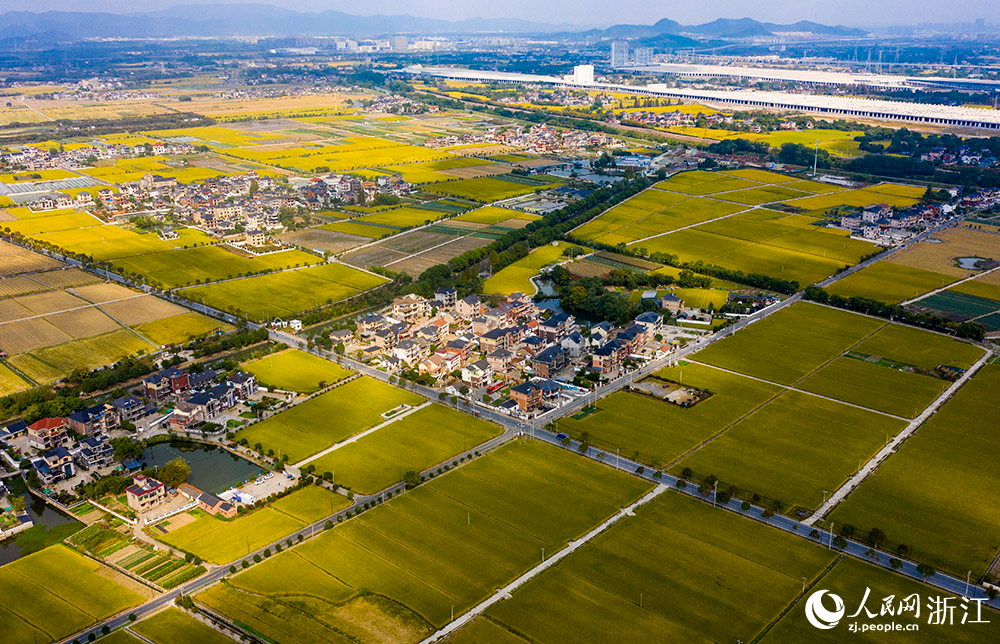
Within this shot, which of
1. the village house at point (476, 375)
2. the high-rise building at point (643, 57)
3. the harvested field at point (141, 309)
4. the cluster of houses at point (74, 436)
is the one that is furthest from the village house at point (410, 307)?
the high-rise building at point (643, 57)

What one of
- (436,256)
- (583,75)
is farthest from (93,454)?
(583,75)

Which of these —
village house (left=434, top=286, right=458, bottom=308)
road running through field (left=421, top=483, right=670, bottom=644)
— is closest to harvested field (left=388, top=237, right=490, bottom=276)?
village house (left=434, top=286, right=458, bottom=308)

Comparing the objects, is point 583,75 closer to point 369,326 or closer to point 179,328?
point 369,326

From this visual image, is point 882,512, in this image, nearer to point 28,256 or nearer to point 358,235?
point 358,235

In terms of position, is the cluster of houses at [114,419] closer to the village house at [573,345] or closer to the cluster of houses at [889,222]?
the village house at [573,345]

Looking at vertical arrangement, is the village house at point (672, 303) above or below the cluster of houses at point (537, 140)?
below

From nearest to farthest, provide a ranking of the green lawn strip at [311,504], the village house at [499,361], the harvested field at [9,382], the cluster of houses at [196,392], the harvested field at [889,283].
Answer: the green lawn strip at [311,504] < the cluster of houses at [196,392] < the harvested field at [9,382] < the village house at [499,361] < the harvested field at [889,283]

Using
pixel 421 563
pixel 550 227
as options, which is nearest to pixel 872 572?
pixel 421 563
